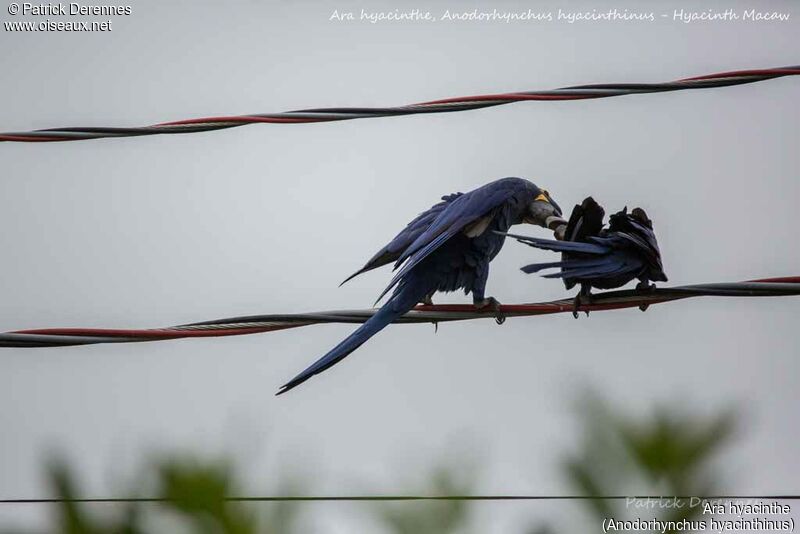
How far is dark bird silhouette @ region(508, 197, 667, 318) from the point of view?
418 centimetres

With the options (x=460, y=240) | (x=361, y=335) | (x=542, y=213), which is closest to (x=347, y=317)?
(x=361, y=335)

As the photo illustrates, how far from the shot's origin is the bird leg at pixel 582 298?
13.4 ft

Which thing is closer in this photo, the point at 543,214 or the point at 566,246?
the point at 566,246

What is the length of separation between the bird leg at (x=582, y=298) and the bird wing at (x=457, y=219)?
1.86 feet

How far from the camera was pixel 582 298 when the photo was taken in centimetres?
412

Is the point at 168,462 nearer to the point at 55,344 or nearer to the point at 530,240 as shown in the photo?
the point at 55,344

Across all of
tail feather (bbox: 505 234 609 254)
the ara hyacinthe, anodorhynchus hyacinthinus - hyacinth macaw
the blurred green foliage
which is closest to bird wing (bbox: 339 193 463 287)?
the ara hyacinthe, anodorhynchus hyacinthinus - hyacinth macaw

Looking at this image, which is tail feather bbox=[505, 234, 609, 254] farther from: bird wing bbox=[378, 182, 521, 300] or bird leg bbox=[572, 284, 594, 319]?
bird wing bbox=[378, 182, 521, 300]

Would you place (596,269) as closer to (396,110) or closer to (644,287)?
(644,287)

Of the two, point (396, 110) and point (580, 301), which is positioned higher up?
point (396, 110)

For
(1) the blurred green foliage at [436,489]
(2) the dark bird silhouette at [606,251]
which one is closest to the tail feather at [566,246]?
(2) the dark bird silhouette at [606,251]

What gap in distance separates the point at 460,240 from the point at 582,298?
0.86 meters

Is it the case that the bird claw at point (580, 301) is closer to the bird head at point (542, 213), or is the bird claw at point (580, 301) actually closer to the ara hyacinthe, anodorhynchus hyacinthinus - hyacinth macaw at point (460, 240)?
the ara hyacinthe, anodorhynchus hyacinthinus - hyacinth macaw at point (460, 240)

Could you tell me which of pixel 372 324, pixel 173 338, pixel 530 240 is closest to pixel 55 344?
pixel 173 338
